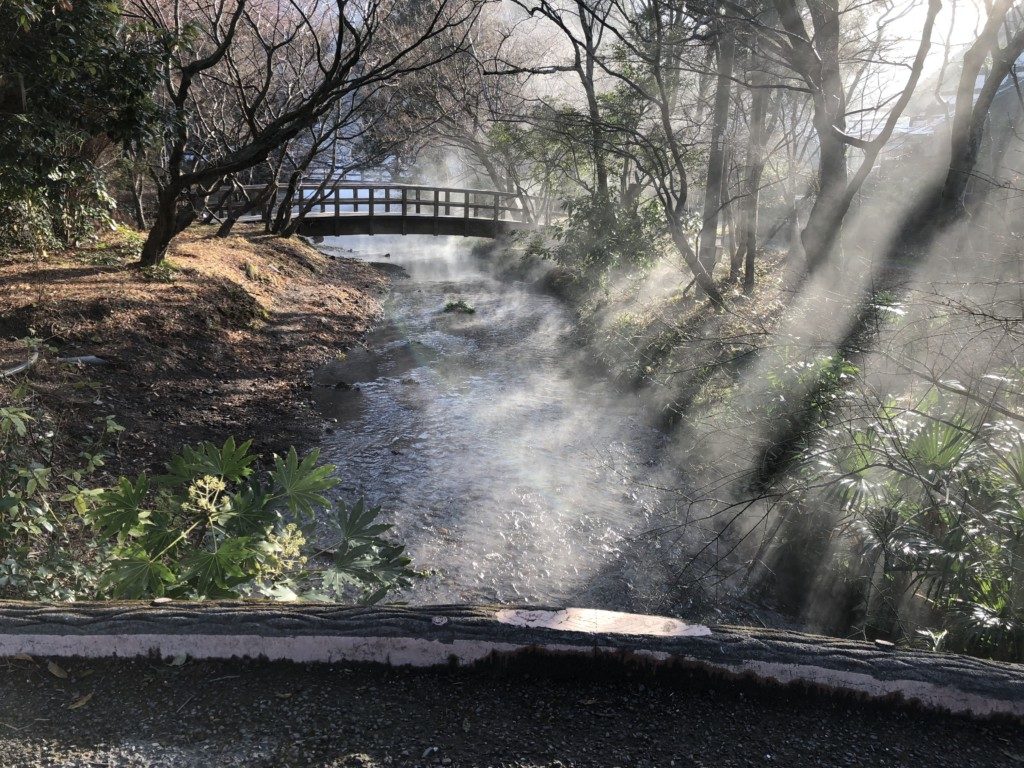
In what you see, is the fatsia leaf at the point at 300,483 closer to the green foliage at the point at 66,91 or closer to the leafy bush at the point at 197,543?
the leafy bush at the point at 197,543

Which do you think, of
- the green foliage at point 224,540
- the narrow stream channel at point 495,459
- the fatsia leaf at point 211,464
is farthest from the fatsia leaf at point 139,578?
the narrow stream channel at point 495,459

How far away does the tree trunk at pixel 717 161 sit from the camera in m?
10.9

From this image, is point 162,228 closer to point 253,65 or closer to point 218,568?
point 253,65

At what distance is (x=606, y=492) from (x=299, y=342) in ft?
21.5

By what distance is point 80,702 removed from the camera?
2.13m

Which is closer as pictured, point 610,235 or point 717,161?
point 717,161

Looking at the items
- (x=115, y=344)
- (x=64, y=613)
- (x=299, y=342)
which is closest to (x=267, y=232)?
(x=299, y=342)

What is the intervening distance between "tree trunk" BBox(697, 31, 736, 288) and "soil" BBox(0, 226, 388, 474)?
6720 mm

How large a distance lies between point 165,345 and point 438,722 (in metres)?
7.74

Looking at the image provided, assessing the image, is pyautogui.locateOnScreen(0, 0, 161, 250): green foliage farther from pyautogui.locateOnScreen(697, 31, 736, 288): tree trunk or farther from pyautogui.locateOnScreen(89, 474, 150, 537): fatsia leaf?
pyautogui.locateOnScreen(697, 31, 736, 288): tree trunk

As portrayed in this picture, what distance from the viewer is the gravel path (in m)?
1.99

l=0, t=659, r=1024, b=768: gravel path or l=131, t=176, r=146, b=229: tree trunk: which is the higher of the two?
l=131, t=176, r=146, b=229: tree trunk

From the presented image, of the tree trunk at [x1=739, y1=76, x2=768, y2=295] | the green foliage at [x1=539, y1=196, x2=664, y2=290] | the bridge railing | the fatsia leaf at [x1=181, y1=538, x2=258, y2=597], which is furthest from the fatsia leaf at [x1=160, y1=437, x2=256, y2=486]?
the bridge railing

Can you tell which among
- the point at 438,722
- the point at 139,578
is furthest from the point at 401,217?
the point at 438,722
